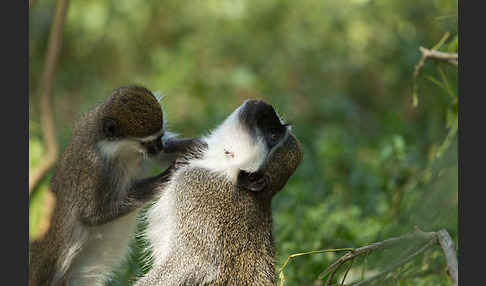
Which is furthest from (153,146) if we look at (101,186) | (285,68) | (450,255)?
(285,68)

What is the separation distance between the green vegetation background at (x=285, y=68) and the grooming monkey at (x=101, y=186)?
6.45 feet

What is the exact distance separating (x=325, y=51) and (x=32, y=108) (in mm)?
3928

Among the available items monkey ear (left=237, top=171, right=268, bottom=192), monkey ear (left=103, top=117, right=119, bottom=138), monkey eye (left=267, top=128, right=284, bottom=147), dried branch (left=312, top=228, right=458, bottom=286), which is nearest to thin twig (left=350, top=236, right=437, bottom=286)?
dried branch (left=312, top=228, right=458, bottom=286)

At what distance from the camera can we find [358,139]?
26.2 ft

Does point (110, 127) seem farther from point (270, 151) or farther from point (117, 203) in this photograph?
point (270, 151)

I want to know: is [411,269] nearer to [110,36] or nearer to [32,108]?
[32,108]

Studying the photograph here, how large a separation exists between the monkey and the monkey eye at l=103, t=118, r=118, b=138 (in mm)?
605

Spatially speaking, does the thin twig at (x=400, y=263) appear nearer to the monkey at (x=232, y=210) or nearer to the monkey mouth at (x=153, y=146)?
the monkey at (x=232, y=210)

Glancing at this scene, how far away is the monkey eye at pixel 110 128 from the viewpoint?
4402 mm

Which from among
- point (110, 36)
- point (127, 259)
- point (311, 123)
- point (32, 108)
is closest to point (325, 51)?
point (311, 123)

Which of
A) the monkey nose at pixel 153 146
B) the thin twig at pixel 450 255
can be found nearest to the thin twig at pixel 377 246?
the thin twig at pixel 450 255

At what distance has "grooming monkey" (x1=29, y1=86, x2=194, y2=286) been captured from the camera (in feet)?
14.4

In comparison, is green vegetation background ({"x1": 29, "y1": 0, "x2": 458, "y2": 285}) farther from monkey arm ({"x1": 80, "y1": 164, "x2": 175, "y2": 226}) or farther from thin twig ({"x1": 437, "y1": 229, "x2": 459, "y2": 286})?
thin twig ({"x1": 437, "y1": 229, "x2": 459, "y2": 286})

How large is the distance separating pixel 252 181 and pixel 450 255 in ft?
4.11
